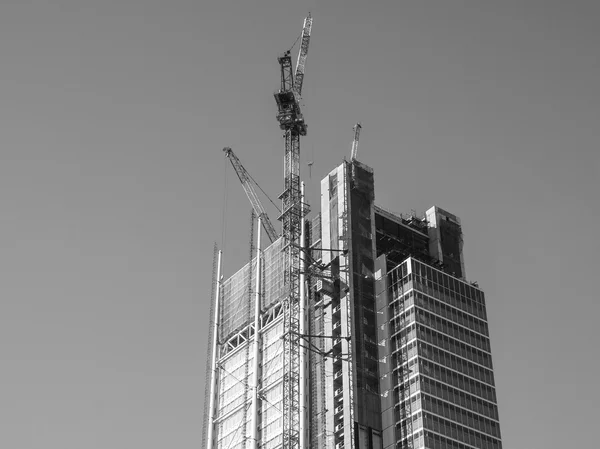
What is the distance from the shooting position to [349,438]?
199 meters

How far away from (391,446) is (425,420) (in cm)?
789

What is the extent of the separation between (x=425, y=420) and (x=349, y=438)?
1362 centimetres

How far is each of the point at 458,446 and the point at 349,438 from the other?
19220mm

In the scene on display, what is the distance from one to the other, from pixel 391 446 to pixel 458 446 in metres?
11.7

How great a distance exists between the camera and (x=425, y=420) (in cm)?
19762

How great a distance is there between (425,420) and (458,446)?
8063mm

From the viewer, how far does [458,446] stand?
19975cm

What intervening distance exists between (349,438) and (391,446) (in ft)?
25.0

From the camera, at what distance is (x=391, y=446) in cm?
19988
